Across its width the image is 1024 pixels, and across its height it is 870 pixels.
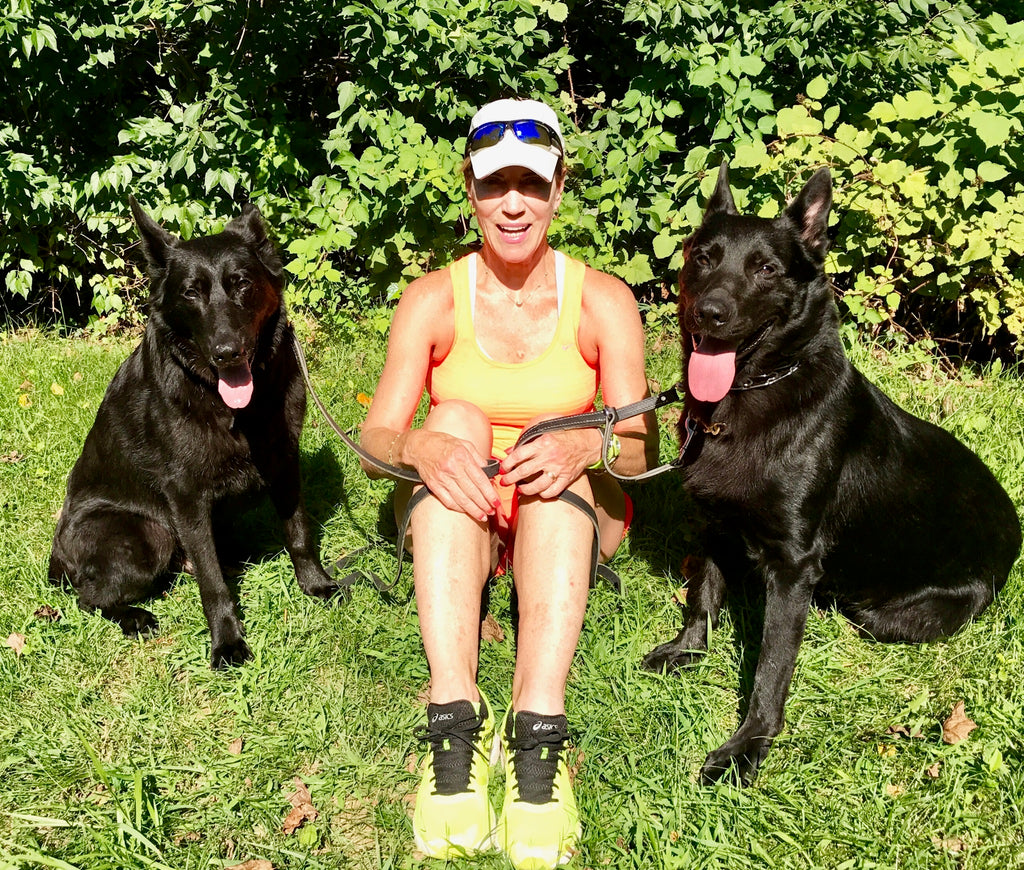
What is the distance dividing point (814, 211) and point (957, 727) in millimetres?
Answer: 1547

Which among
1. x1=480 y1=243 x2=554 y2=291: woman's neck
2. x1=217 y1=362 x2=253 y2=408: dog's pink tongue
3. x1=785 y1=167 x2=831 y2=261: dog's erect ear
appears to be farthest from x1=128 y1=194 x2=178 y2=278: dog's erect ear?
x1=785 y1=167 x2=831 y2=261: dog's erect ear

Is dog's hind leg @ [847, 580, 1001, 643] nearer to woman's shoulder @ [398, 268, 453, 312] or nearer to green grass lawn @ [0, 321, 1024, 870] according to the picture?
green grass lawn @ [0, 321, 1024, 870]

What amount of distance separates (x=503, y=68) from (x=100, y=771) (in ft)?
12.1

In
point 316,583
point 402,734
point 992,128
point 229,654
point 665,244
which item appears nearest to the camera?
point 402,734

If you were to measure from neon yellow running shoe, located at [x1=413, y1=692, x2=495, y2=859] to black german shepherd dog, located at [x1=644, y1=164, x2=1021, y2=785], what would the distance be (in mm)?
635

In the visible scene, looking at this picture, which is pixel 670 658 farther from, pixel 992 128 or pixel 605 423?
pixel 992 128

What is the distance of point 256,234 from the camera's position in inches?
114

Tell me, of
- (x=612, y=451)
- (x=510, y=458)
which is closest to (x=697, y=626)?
(x=612, y=451)

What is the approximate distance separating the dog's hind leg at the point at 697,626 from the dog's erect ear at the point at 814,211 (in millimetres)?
1070

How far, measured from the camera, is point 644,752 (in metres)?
2.39

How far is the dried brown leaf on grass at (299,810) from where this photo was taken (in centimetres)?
223

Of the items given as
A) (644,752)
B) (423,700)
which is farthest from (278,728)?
(644,752)

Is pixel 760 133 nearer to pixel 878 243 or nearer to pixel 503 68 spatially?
pixel 878 243

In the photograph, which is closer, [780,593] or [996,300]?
[780,593]
